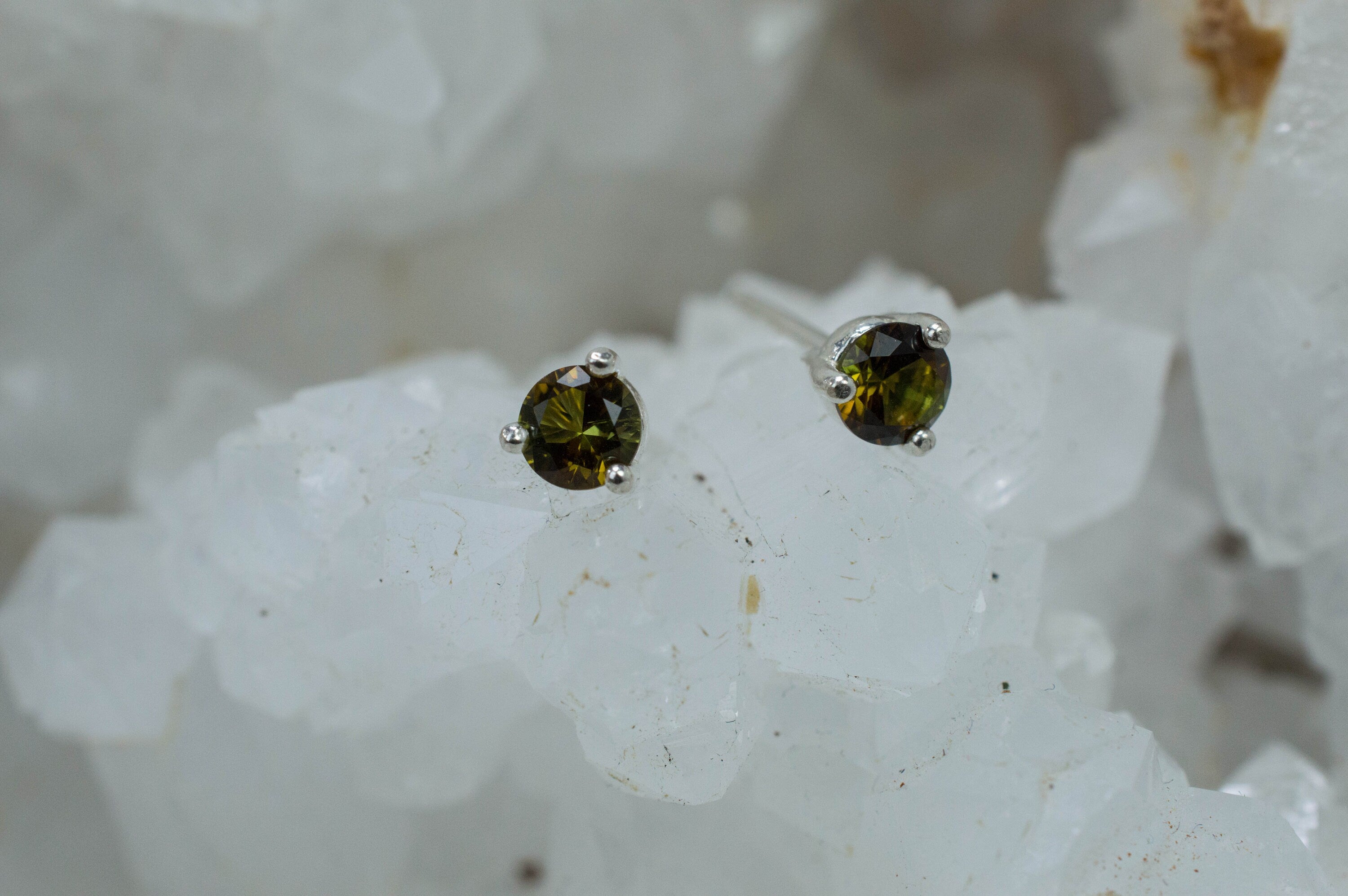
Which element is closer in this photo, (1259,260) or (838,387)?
(838,387)

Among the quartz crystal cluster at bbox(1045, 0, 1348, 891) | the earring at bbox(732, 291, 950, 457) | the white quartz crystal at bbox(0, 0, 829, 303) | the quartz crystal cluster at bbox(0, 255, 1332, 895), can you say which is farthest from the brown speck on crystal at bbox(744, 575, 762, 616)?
the white quartz crystal at bbox(0, 0, 829, 303)

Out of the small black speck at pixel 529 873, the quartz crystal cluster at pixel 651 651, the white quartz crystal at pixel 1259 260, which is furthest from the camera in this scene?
the small black speck at pixel 529 873

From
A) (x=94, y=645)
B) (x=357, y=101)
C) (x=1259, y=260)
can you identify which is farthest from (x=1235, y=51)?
(x=94, y=645)

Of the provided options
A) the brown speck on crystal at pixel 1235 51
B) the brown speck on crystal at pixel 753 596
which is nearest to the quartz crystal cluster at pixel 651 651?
the brown speck on crystal at pixel 753 596

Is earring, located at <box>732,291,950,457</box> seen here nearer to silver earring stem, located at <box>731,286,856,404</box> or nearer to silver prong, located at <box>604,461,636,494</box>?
silver earring stem, located at <box>731,286,856,404</box>

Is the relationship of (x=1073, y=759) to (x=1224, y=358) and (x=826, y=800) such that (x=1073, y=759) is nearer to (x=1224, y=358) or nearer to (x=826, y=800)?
(x=826, y=800)

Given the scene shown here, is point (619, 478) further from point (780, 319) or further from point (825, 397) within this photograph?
point (780, 319)

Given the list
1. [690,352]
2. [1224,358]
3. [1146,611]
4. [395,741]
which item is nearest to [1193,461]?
[1146,611]

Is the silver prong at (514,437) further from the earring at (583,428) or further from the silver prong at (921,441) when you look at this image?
the silver prong at (921,441)
